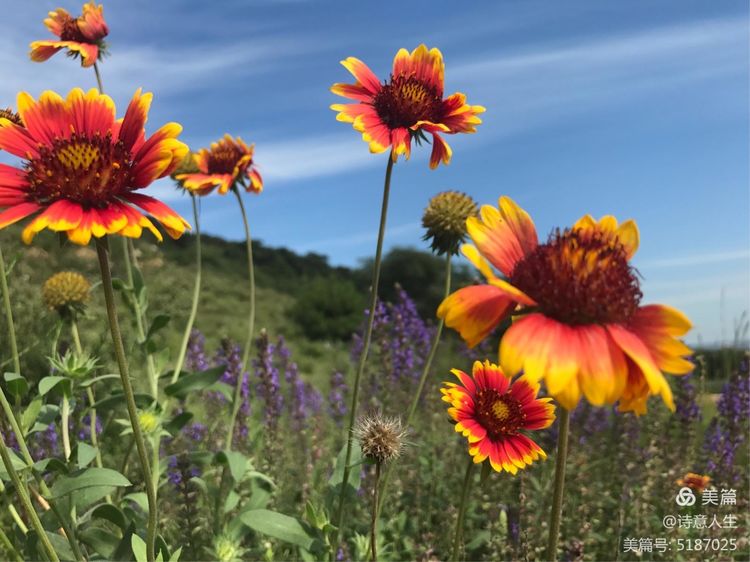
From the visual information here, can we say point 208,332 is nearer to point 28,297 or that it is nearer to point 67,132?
point 28,297

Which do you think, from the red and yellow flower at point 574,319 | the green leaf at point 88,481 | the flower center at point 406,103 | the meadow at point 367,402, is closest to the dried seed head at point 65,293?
the meadow at point 367,402

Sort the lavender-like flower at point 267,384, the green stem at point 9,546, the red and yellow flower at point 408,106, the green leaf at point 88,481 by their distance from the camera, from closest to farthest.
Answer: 1. the green stem at point 9,546
2. the green leaf at point 88,481
3. the red and yellow flower at point 408,106
4. the lavender-like flower at point 267,384

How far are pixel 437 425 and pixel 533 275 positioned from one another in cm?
382

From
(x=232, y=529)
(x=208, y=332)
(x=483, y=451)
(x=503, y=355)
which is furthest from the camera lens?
(x=208, y=332)

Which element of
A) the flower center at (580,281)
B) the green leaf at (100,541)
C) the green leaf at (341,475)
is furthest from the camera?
the green leaf at (341,475)

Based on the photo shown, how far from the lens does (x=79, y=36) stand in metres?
3.20

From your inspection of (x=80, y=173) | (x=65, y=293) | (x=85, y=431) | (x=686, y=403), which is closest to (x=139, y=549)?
(x=80, y=173)

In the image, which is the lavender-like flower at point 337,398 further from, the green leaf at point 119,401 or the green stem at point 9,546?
the green stem at point 9,546

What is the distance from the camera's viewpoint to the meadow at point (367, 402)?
1181 mm

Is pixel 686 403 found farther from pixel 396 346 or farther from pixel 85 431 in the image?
pixel 85 431

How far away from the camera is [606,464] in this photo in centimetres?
469

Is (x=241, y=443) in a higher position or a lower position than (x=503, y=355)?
lower

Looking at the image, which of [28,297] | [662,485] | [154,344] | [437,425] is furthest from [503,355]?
[28,297]

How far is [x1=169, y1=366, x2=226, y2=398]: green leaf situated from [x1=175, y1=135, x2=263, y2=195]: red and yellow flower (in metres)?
0.92
